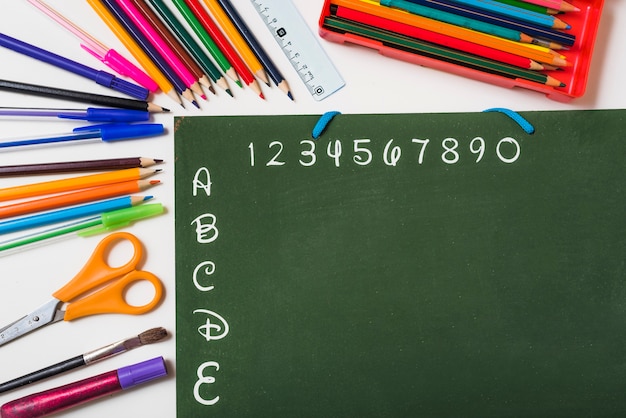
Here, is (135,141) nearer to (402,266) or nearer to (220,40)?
(220,40)

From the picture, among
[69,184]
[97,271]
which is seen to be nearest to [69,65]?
[69,184]

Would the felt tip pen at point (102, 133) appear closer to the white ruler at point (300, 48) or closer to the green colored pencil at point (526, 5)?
Answer: the white ruler at point (300, 48)

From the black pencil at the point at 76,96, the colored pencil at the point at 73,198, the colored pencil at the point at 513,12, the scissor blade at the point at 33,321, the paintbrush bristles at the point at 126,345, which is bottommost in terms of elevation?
the paintbrush bristles at the point at 126,345

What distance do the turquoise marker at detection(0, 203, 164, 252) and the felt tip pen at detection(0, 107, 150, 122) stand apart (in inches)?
4.7

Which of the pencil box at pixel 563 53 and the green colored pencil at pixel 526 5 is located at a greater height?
the green colored pencil at pixel 526 5

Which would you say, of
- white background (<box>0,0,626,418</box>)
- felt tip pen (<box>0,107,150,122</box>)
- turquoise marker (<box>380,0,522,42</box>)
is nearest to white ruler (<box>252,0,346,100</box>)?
white background (<box>0,0,626,418</box>)

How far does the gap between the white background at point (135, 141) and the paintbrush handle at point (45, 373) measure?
0.6 inches

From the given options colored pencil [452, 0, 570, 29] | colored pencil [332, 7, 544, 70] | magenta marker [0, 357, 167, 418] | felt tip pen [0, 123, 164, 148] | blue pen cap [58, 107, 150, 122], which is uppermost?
colored pencil [452, 0, 570, 29]

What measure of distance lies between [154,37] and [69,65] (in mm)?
116

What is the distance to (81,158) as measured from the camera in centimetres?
83

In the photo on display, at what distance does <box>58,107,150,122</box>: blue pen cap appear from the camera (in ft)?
2.64

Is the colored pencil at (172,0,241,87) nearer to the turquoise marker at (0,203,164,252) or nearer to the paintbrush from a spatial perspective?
the turquoise marker at (0,203,164,252)

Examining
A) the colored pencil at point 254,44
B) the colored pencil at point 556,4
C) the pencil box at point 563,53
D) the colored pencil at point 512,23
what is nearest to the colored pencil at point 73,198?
the colored pencil at point 254,44

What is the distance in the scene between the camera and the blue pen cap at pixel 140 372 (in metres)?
0.80
